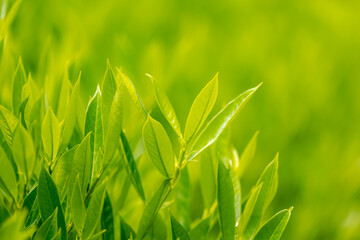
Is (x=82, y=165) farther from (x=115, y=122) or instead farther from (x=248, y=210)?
(x=248, y=210)

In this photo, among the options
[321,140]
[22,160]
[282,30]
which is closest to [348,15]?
[282,30]

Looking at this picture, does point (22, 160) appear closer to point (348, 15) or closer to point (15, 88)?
point (15, 88)

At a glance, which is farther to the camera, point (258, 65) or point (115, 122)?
point (258, 65)

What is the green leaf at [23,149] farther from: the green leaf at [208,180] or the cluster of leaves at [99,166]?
the green leaf at [208,180]

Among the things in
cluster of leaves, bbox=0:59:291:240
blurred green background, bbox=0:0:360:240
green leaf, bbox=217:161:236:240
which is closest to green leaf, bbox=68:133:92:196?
cluster of leaves, bbox=0:59:291:240

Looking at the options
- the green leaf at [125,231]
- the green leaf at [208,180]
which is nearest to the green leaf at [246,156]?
the green leaf at [208,180]

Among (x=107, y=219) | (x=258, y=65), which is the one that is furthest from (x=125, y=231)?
(x=258, y=65)
